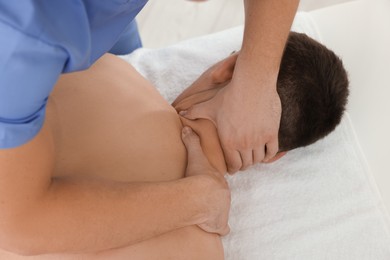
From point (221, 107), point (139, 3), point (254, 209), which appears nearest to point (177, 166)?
point (221, 107)

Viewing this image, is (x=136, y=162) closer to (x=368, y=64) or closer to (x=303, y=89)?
(x=303, y=89)

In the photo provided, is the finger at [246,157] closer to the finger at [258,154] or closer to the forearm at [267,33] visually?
the finger at [258,154]

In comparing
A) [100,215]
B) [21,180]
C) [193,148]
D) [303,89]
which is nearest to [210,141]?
[193,148]

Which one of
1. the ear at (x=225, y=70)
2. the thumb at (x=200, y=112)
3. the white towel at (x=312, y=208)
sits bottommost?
the white towel at (x=312, y=208)

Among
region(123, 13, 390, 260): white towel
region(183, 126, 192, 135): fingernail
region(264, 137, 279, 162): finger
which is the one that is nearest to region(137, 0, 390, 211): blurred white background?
region(123, 13, 390, 260): white towel

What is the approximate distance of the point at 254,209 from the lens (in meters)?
1.36

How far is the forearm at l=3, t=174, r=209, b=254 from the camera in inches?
33.2

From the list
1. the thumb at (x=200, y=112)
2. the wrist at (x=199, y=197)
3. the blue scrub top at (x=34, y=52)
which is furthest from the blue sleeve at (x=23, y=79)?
the thumb at (x=200, y=112)

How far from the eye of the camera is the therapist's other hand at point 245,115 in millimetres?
1116

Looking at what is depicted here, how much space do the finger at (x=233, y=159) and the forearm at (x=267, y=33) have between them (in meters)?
0.24

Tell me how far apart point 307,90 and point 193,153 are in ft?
1.15

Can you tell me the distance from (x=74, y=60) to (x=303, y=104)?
656 mm

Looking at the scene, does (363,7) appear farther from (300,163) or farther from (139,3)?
(139,3)

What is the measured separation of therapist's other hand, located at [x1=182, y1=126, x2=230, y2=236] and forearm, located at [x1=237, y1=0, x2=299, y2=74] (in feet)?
0.82
